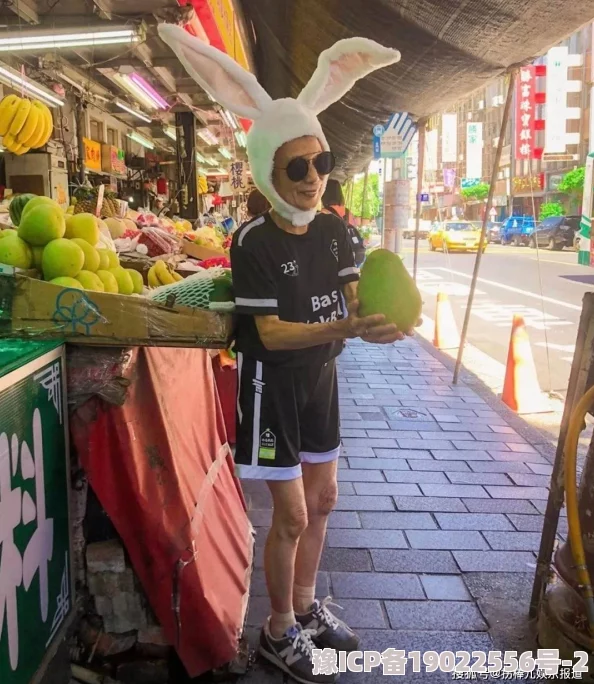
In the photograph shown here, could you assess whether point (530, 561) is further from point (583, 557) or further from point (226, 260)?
point (226, 260)

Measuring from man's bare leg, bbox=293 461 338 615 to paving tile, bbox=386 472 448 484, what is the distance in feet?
5.51

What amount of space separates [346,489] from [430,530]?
694 mm

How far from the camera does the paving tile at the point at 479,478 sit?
157 inches

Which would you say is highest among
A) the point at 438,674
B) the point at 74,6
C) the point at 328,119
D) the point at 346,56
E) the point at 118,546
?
the point at 74,6

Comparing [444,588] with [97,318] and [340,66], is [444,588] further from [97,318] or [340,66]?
[340,66]

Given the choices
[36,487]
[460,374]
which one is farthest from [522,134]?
[36,487]

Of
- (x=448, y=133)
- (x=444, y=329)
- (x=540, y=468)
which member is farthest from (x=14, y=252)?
(x=448, y=133)

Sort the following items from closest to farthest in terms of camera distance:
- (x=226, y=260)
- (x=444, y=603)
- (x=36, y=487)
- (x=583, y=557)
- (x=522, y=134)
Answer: (x=36, y=487) < (x=583, y=557) < (x=444, y=603) < (x=226, y=260) < (x=522, y=134)

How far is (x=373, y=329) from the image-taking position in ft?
5.71

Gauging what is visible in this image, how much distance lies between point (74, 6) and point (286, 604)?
7.42m

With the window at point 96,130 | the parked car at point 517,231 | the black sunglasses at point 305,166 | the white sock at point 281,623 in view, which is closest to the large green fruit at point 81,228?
the black sunglasses at point 305,166

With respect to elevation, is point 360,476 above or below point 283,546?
below

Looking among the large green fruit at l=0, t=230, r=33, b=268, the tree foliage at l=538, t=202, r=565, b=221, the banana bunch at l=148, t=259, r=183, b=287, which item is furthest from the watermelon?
the tree foliage at l=538, t=202, r=565, b=221

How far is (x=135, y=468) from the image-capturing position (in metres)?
2.09
